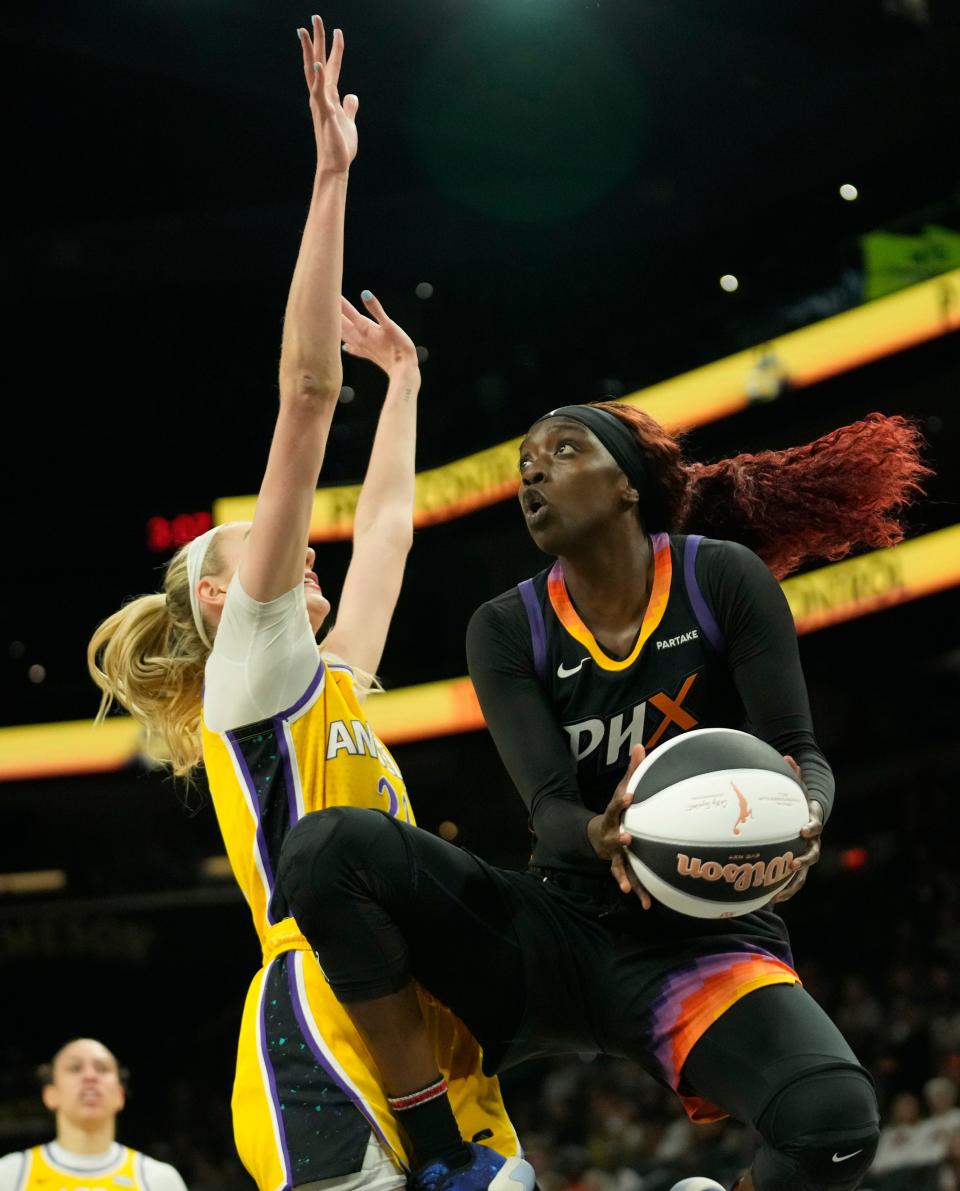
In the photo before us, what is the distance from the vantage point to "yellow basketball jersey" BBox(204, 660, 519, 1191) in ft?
10.2

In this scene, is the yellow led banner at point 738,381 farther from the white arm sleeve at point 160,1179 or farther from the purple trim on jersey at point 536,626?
the purple trim on jersey at point 536,626

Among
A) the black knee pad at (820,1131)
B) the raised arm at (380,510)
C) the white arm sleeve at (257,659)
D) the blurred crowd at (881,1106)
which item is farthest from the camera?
the blurred crowd at (881,1106)

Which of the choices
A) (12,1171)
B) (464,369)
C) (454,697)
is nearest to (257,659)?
(12,1171)

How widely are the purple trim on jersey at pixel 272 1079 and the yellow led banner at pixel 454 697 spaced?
31.5ft

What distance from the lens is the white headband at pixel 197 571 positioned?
12.1 ft

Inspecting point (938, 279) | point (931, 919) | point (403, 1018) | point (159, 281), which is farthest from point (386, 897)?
point (159, 281)

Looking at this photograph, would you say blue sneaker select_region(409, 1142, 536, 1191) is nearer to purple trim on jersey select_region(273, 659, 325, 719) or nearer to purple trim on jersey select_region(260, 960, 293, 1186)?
purple trim on jersey select_region(260, 960, 293, 1186)

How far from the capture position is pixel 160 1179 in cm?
694

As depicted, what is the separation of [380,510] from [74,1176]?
13.4ft

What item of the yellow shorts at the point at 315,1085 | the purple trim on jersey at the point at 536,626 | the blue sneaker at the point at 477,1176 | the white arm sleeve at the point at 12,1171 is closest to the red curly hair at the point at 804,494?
the purple trim on jersey at the point at 536,626

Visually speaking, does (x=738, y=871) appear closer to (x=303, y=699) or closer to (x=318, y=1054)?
(x=318, y=1054)

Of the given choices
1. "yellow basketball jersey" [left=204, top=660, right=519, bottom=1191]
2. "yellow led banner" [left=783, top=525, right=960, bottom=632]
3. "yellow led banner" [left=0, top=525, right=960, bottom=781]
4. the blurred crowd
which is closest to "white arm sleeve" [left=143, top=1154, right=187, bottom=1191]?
"yellow basketball jersey" [left=204, top=660, right=519, bottom=1191]

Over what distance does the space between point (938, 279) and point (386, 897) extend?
1022cm

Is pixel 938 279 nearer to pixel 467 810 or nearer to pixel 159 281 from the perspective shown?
pixel 467 810
